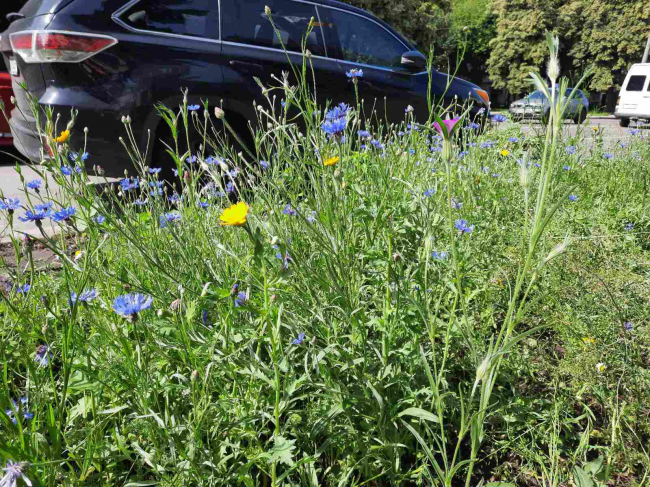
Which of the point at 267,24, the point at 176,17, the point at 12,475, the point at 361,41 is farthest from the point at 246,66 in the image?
the point at 12,475

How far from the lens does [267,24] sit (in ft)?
12.5

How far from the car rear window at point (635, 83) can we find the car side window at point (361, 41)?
53.2 feet

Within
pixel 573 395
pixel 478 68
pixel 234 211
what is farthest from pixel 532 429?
pixel 478 68

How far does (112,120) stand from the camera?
316 centimetres

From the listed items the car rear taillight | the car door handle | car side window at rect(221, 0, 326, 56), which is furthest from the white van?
the car rear taillight

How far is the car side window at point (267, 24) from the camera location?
3.67m

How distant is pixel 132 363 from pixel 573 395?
1.31 meters

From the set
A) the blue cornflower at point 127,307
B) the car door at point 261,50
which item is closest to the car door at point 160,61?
the car door at point 261,50

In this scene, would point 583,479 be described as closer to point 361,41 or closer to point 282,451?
point 282,451

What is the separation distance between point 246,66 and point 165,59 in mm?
619

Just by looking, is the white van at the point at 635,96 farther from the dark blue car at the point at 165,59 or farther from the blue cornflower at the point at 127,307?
the blue cornflower at the point at 127,307

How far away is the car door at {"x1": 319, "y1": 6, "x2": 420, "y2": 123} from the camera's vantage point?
4.09 m

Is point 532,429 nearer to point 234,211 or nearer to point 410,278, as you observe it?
point 410,278

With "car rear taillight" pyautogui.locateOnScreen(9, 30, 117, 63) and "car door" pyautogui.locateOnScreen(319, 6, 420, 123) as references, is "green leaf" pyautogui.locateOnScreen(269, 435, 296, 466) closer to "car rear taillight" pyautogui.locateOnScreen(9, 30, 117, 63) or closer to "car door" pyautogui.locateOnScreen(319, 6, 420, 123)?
"car rear taillight" pyautogui.locateOnScreen(9, 30, 117, 63)
